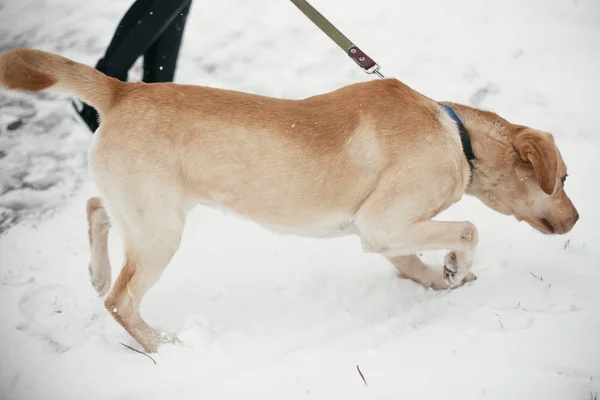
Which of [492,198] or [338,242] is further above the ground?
[492,198]

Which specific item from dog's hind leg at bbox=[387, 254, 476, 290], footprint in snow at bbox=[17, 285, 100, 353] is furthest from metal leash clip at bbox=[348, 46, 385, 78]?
footprint in snow at bbox=[17, 285, 100, 353]

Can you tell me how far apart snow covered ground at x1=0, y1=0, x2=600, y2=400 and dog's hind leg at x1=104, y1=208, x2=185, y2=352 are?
186 millimetres

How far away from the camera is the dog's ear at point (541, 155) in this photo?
3131 mm

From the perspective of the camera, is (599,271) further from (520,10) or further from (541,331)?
(520,10)

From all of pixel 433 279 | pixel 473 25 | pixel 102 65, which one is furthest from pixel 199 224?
pixel 473 25

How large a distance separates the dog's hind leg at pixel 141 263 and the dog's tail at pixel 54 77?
2.31ft

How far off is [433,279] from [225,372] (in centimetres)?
161

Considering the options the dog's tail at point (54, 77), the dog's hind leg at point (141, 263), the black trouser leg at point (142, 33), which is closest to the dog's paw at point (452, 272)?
the dog's hind leg at point (141, 263)

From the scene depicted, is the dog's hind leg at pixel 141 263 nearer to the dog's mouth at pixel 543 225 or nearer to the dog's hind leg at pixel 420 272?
the dog's hind leg at pixel 420 272

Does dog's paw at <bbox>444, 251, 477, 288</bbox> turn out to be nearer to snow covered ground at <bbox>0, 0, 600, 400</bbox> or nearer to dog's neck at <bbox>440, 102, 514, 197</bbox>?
snow covered ground at <bbox>0, 0, 600, 400</bbox>

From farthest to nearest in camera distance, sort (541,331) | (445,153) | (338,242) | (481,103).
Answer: (481,103) < (338,242) < (445,153) < (541,331)

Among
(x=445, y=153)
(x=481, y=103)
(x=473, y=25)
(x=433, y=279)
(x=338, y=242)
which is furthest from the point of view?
(x=473, y=25)

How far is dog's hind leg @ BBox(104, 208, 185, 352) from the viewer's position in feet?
10.5

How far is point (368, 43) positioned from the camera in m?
6.39
